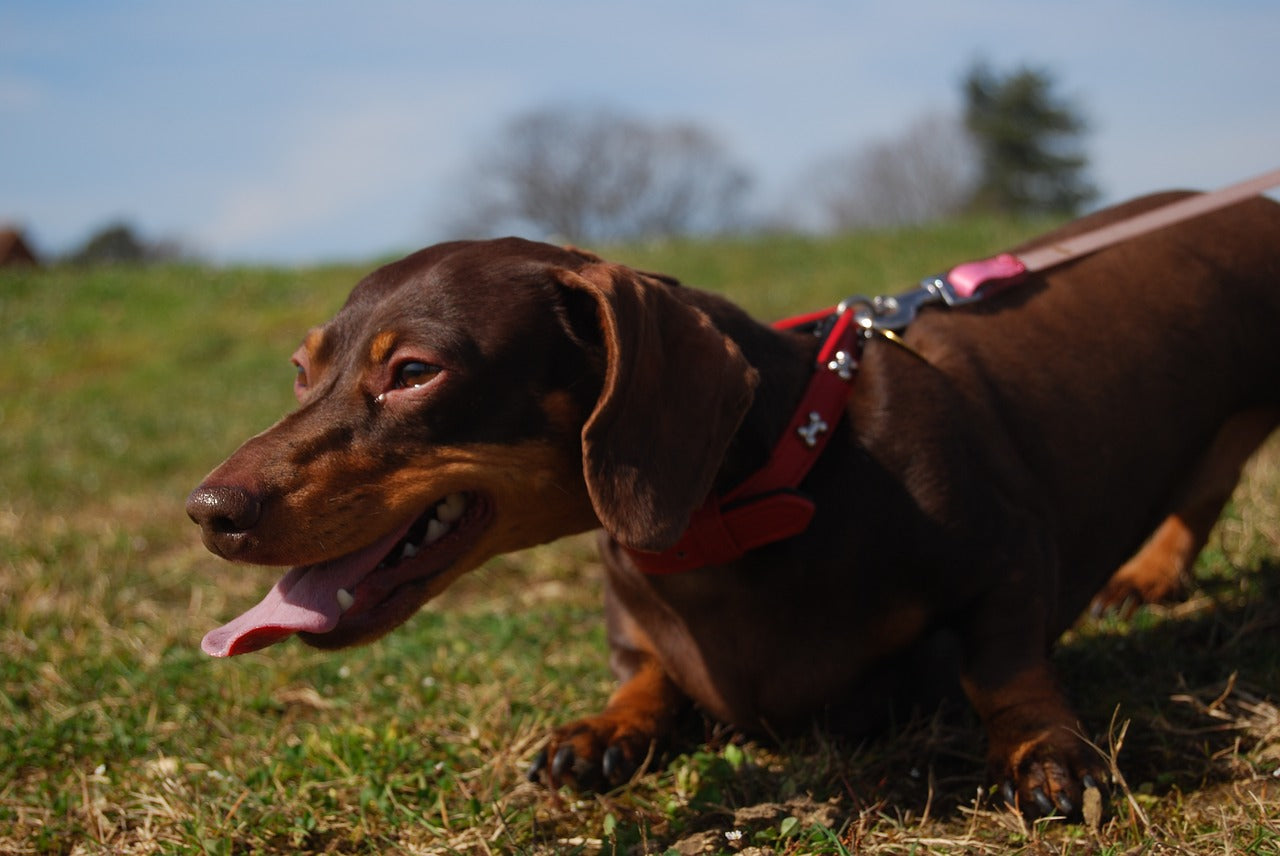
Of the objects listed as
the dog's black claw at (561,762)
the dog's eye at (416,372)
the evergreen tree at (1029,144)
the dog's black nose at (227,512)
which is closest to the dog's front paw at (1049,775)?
the dog's black claw at (561,762)

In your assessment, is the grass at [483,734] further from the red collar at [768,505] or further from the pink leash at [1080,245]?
the pink leash at [1080,245]

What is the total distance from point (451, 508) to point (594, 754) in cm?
70

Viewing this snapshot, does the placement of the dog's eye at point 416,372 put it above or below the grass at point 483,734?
above

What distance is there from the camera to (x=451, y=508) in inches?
98.9

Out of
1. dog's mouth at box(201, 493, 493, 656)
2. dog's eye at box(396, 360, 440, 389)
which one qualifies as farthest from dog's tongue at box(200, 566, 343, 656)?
dog's eye at box(396, 360, 440, 389)

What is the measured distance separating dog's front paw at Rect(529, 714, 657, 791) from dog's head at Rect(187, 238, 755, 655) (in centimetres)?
53

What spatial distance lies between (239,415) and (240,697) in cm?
626

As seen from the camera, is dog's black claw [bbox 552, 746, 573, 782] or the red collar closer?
the red collar

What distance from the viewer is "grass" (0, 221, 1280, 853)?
2.54 meters

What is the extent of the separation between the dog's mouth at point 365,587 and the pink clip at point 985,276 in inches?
59.9

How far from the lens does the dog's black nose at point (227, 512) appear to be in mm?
2246

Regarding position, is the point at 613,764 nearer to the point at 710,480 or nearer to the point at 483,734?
the point at 483,734

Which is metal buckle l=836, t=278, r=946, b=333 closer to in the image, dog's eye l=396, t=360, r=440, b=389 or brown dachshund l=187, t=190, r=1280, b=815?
brown dachshund l=187, t=190, r=1280, b=815

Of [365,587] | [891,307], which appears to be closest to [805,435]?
[891,307]
